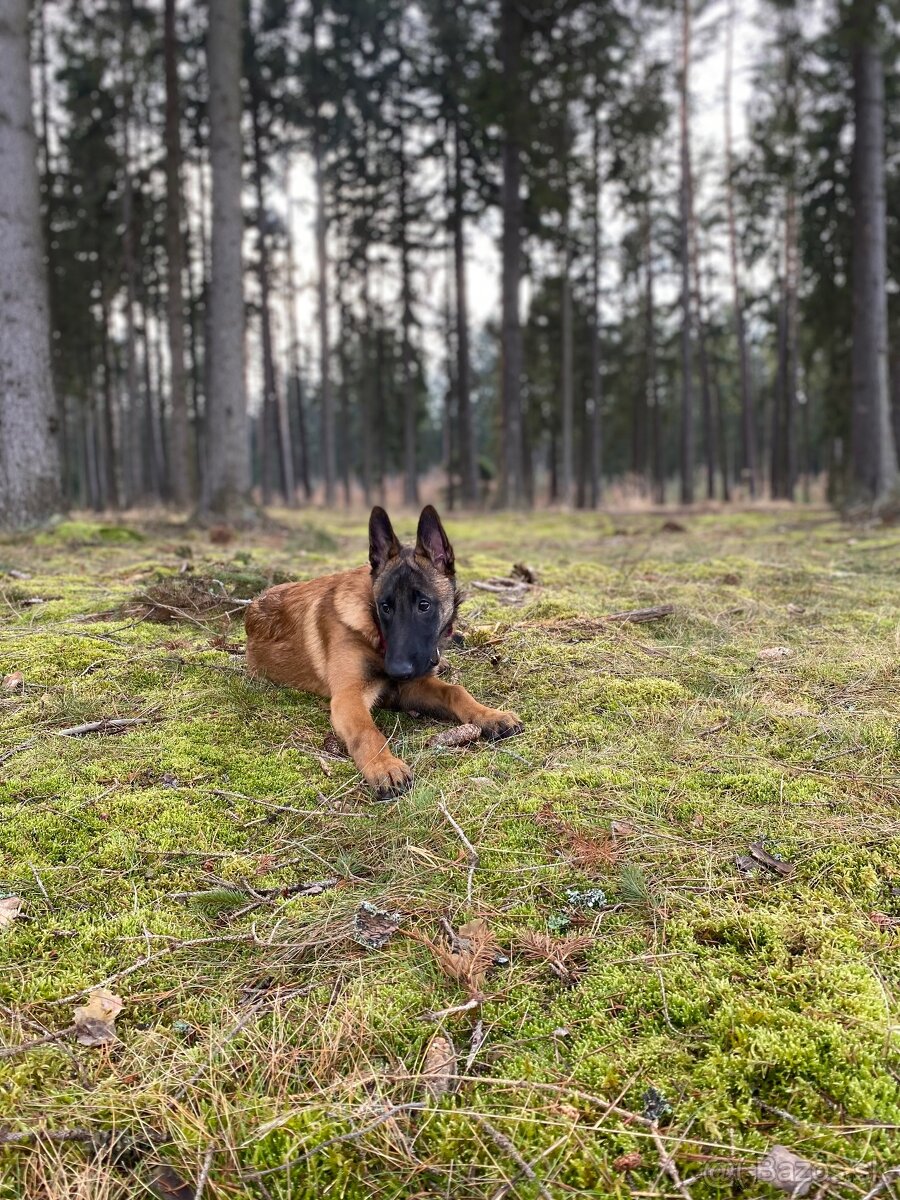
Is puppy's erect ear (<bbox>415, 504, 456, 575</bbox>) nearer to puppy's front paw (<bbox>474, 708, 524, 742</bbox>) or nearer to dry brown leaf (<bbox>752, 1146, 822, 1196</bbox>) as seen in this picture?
puppy's front paw (<bbox>474, 708, 524, 742</bbox>)

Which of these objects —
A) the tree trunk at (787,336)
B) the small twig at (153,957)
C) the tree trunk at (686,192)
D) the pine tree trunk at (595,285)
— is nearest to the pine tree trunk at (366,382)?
the pine tree trunk at (595,285)

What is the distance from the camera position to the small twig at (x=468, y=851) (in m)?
2.23

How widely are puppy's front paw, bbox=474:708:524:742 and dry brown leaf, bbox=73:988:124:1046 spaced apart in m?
1.89

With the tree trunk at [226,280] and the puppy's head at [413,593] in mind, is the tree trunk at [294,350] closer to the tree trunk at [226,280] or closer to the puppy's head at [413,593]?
the tree trunk at [226,280]

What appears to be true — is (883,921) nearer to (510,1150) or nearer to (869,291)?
(510,1150)

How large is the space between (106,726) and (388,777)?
146cm

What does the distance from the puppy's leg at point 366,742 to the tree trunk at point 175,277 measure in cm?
1429

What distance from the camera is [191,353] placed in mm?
30156

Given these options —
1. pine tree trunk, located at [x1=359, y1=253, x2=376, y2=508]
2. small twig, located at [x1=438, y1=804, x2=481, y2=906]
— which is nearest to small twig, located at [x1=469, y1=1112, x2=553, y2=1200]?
small twig, located at [x1=438, y1=804, x2=481, y2=906]

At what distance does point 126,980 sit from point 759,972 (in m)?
1.64

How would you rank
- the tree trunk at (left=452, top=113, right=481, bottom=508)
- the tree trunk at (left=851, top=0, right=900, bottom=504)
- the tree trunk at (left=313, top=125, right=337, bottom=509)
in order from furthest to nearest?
the tree trunk at (left=313, top=125, right=337, bottom=509), the tree trunk at (left=452, top=113, right=481, bottom=508), the tree trunk at (left=851, top=0, right=900, bottom=504)

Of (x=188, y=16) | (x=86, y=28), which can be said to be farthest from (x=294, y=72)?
(x=86, y=28)

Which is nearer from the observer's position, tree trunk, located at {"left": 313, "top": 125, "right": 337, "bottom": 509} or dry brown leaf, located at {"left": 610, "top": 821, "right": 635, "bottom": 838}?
dry brown leaf, located at {"left": 610, "top": 821, "right": 635, "bottom": 838}

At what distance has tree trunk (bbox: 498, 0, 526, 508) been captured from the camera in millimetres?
16766
